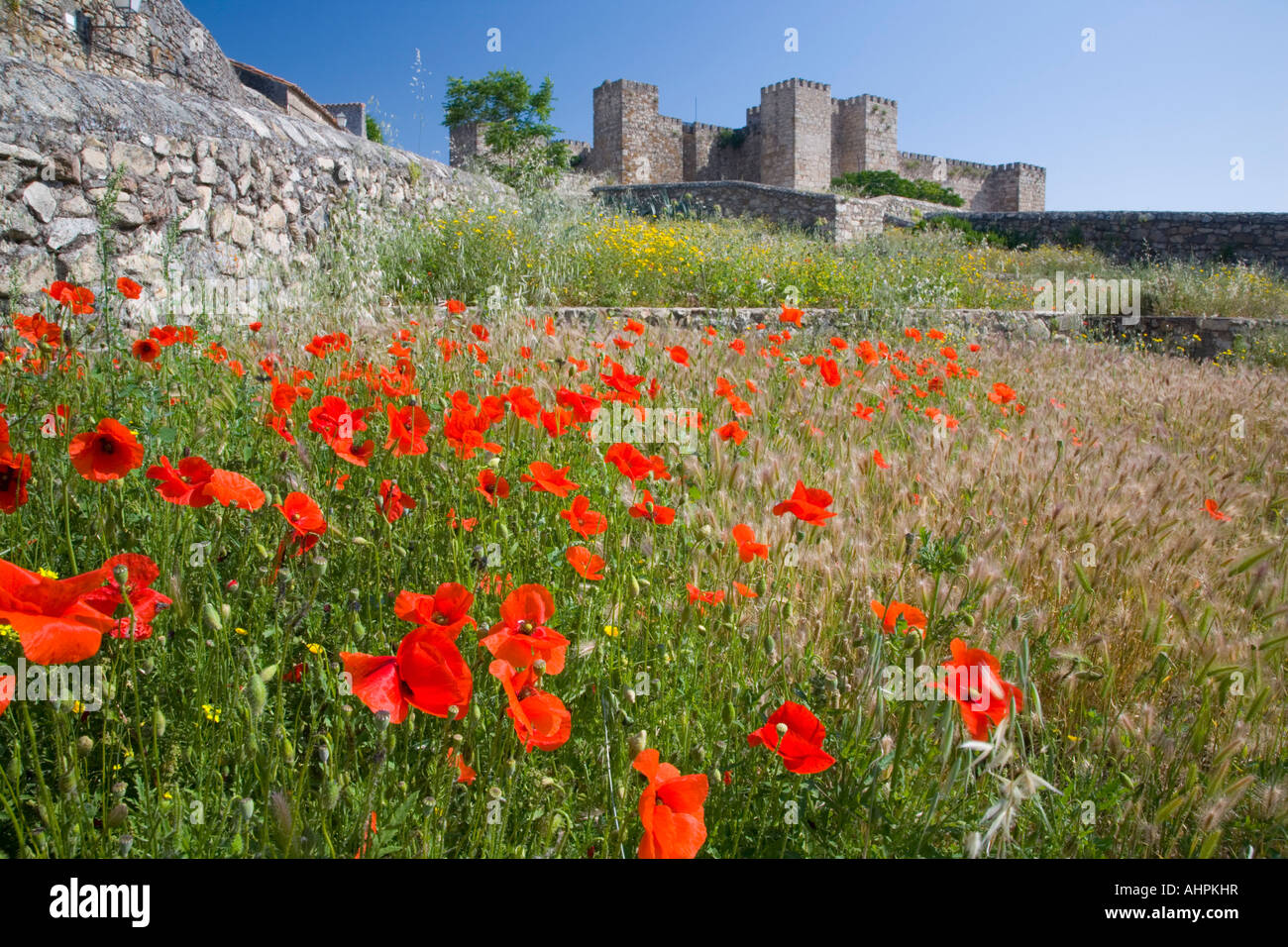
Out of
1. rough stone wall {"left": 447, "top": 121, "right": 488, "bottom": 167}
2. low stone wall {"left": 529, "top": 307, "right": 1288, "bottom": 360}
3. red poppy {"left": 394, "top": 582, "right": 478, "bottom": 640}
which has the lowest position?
red poppy {"left": 394, "top": 582, "right": 478, "bottom": 640}

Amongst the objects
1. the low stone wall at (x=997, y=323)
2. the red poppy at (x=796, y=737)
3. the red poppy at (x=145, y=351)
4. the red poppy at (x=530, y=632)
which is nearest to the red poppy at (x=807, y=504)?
the red poppy at (x=796, y=737)

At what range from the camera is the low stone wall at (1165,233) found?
1662 centimetres

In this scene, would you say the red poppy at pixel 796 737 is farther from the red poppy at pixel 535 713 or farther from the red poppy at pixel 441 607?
the red poppy at pixel 441 607

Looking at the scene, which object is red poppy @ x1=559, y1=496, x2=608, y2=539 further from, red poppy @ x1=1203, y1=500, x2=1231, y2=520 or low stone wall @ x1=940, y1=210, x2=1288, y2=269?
low stone wall @ x1=940, y1=210, x2=1288, y2=269

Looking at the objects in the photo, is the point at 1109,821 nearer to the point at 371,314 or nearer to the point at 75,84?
the point at 371,314

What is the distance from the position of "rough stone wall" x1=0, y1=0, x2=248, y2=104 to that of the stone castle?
618 inches

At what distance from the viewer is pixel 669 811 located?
831 millimetres

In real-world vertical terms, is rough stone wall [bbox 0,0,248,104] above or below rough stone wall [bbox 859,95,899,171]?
below

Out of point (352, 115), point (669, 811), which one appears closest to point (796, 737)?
point (669, 811)

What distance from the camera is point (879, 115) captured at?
31438mm

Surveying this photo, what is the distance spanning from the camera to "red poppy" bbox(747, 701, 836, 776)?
0.96m

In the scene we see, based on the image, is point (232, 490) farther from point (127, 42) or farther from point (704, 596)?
point (127, 42)

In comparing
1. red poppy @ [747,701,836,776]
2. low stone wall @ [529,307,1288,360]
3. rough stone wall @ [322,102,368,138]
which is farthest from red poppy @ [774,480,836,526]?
rough stone wall @ [322,102,368,138]
